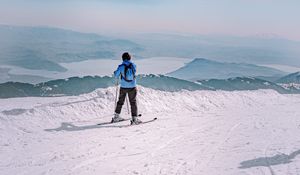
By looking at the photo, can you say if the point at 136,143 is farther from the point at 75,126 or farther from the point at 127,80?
the point at 127,80

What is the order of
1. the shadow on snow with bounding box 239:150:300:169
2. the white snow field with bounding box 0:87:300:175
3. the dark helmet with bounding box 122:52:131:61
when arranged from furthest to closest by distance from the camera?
the dark helmet with bounding box 122:52:131:61 → the shadow on snow with bounding box 239:150:300:169 → the white snow field with bounding box 0:87:300:175

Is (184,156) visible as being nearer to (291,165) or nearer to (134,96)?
(291,165)

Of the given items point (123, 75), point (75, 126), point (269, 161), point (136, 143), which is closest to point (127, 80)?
point (123, 75)

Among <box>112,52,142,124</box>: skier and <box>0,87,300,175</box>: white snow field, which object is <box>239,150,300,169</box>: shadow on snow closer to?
<box>0,87,300,175</box>: white snow field

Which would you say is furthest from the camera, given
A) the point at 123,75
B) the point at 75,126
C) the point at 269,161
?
the point at 123,75

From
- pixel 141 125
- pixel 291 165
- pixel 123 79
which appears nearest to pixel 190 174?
pixel 291 165

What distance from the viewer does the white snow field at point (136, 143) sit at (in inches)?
265

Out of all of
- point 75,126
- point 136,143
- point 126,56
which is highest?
point 126,56

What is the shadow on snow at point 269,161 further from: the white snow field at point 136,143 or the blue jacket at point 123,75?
the blue jacket at point 123,75

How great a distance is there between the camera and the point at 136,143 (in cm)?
884

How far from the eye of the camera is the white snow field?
6.72 metres

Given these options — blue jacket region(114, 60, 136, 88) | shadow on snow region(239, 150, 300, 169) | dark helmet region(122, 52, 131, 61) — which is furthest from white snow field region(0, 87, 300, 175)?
dark helmet region(122, 52, 131, 61)

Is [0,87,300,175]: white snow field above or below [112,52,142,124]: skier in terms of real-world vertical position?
below

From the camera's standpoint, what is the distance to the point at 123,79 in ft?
40.1
